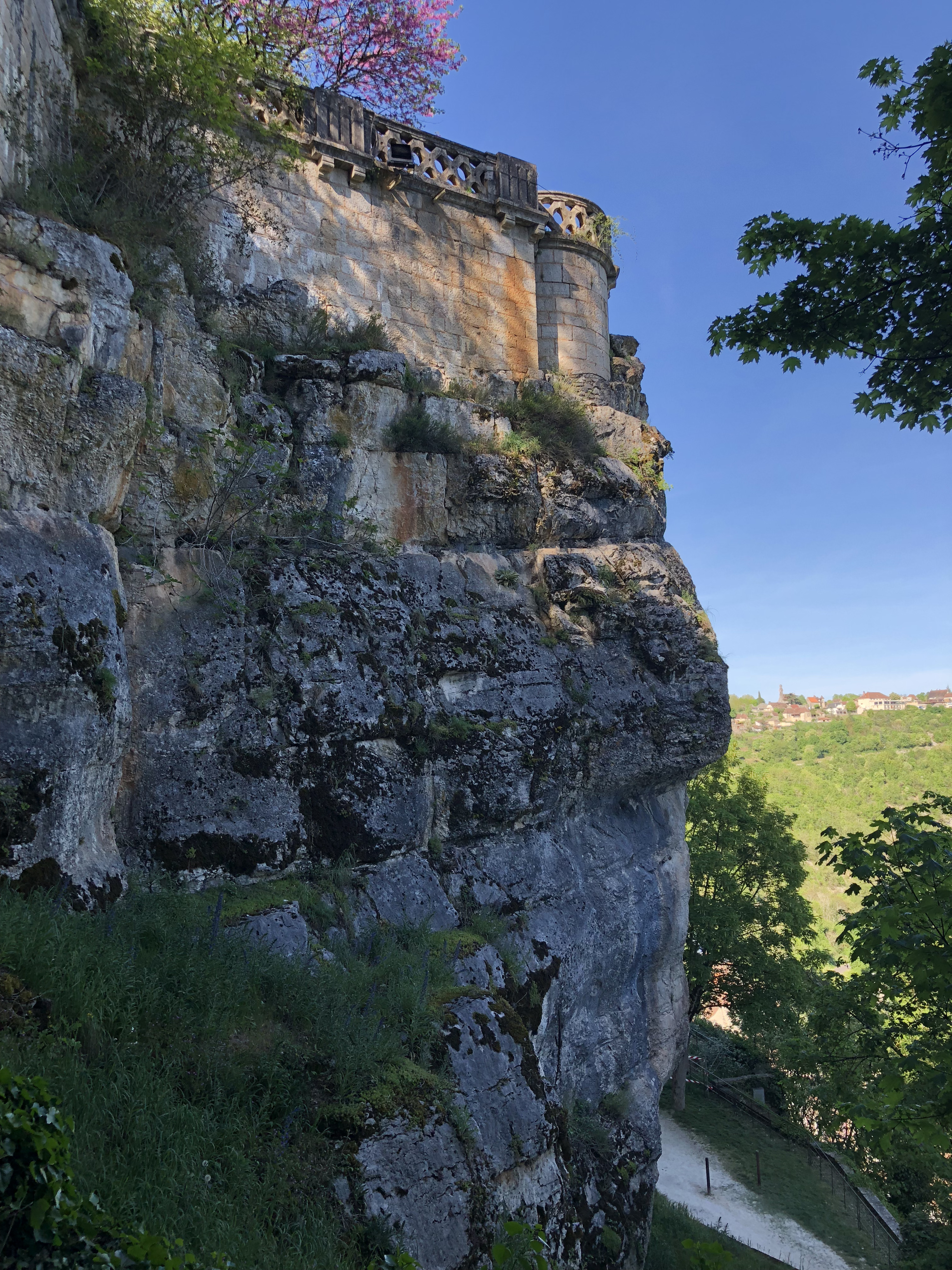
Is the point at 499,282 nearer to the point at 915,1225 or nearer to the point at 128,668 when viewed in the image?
the point at 128,668

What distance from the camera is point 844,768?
88312 millimetres

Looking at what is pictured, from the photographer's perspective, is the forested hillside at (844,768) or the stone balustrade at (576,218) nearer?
the stone balustrade at (576,218)

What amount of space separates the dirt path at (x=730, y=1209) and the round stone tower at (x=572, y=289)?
39.6ft

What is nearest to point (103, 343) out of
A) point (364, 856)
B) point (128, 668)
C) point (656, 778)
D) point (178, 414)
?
point (178, 414)

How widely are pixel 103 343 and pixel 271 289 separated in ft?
10.9

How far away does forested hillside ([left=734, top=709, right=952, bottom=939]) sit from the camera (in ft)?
204

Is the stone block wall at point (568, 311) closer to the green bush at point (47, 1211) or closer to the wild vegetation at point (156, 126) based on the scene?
the wild vegetation at point (156, 126)

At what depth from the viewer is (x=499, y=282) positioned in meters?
11.4

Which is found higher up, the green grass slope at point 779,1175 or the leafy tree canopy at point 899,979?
the leafy tree canopy at point 899,979

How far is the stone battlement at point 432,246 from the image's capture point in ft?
31.9

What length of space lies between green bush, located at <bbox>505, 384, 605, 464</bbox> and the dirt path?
34.6 ft

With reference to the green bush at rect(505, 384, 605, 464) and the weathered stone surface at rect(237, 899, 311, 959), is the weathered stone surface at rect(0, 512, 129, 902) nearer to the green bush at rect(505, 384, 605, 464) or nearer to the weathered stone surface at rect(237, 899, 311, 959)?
the weathered stone surface at rect(237, 899, 311, 959)

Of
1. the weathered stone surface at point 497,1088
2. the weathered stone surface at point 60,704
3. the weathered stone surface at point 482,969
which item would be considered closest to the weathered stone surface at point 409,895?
the weathered stone surface at point 482,969

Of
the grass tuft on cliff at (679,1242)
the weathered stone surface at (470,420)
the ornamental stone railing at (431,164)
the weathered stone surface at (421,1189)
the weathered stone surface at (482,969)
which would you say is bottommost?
the grass tuft on cliff at (679,1242)
